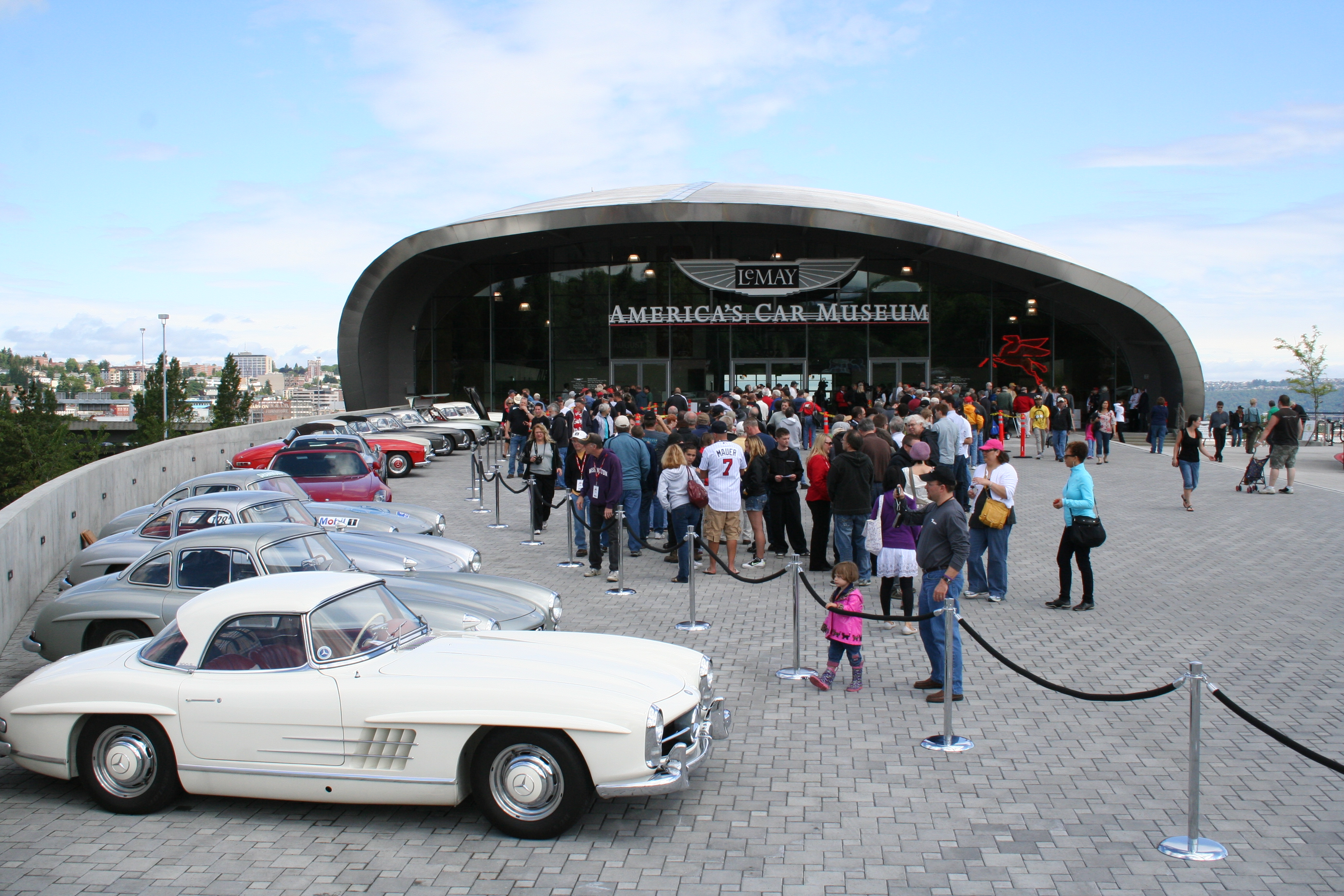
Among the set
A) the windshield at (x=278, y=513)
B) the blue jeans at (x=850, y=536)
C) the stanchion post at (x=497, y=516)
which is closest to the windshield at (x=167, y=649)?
the windshield at (x=278, y=513)

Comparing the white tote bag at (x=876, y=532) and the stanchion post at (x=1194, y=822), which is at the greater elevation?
the white tote bag at (x=876, y=532)

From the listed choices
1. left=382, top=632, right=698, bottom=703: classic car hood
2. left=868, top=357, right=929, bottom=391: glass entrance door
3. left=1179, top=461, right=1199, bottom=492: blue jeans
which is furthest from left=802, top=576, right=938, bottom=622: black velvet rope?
left=868, top=357, right=929, bottom=391: glass entrance door

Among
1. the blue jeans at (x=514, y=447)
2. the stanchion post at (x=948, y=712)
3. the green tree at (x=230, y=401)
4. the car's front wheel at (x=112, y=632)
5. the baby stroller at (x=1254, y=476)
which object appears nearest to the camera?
the stanchion post at (x=948, y=712)

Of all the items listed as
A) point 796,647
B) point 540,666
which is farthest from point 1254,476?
point 540,666

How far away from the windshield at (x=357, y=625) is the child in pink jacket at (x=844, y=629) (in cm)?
314

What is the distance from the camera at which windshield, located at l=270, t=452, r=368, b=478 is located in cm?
1516

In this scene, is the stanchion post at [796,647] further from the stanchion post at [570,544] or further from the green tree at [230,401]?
the green tree at [230,401]

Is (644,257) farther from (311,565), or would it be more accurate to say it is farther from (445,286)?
(311,565)

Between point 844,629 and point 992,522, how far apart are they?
3172mm

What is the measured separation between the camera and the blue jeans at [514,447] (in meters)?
20.2

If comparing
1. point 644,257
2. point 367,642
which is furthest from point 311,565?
point 644,257

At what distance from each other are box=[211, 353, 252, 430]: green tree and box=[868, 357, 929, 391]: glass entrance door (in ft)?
107

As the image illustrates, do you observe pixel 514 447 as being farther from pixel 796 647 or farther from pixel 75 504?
pixel 796 647

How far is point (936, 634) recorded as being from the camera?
7.29 meters
